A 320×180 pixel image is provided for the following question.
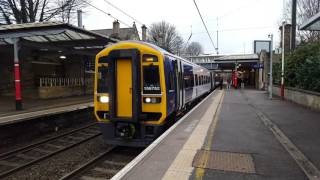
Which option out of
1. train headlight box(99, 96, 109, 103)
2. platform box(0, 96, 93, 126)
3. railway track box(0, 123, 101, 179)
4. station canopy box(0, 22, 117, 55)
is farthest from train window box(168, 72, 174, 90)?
station canopy box(0, 22, 117, 55)

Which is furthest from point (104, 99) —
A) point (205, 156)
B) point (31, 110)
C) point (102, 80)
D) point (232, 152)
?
point (31, 110)

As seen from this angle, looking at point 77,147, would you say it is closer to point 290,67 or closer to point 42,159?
point 42,159

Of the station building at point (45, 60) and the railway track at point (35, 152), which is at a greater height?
the station building at point (45, 60)

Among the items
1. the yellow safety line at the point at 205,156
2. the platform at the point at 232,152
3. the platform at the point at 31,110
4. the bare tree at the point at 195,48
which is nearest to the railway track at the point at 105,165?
the platform at the point at 232,152

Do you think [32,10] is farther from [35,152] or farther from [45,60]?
[35,152]

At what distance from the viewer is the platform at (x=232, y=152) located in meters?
5.80

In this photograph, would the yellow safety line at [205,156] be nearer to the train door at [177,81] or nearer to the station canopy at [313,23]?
the train door at [177,81]

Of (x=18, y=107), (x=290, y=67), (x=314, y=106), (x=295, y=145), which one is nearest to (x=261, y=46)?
(x=290, y=67)

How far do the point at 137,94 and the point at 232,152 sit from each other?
121 inches

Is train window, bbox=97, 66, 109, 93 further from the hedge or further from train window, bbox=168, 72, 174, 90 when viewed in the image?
the hedge

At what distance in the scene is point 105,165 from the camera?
8.90 metres

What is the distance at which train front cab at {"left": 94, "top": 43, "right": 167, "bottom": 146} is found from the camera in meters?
9.27

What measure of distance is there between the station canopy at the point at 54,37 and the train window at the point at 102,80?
707 centimetres

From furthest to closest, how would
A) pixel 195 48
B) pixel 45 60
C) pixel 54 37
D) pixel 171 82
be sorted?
pixel 195 48, pixel 45 60, pixel 54 37, pixel 171 82
